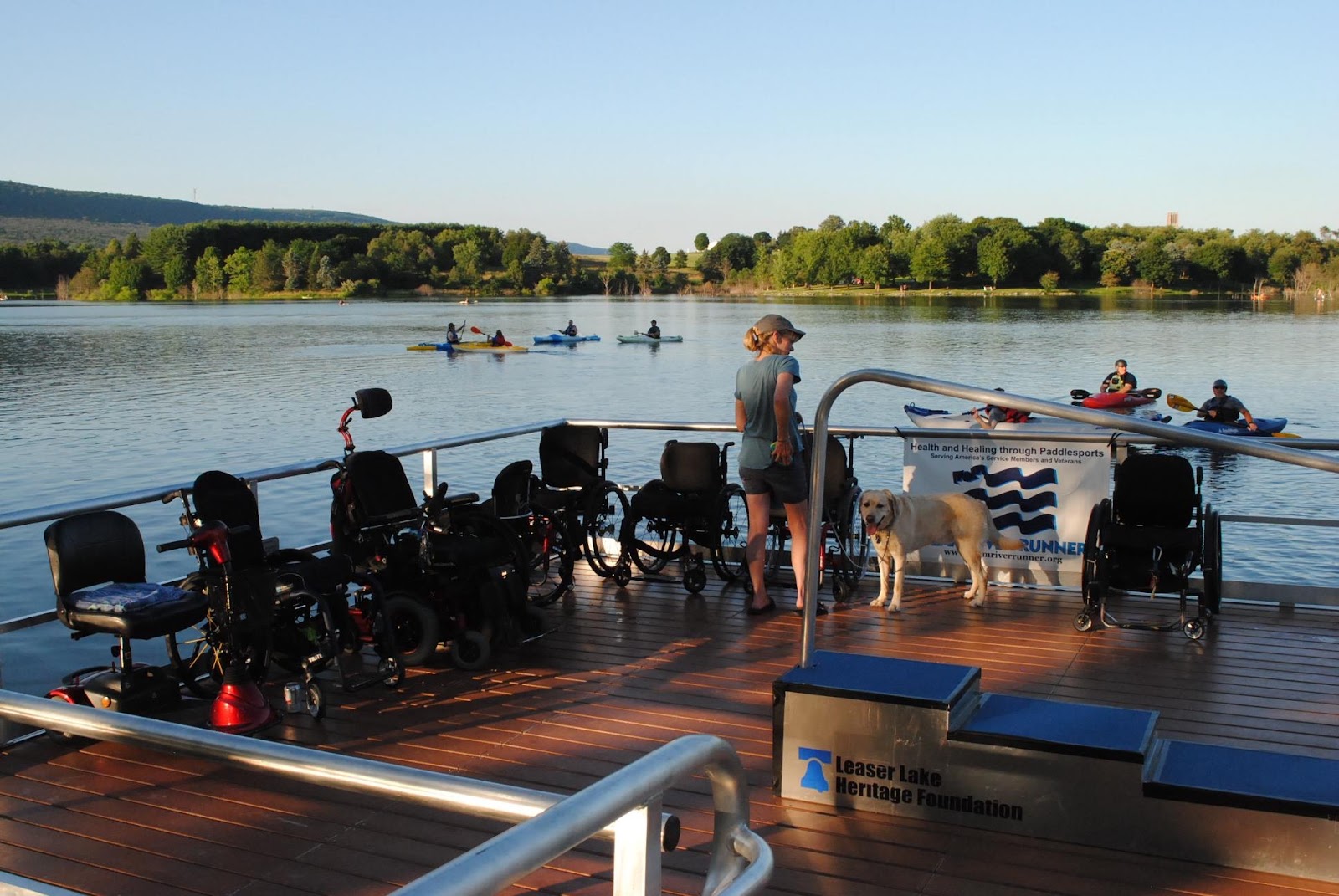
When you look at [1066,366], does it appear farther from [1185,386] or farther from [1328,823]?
[1328,823]

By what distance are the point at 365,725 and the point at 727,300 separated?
149 meters

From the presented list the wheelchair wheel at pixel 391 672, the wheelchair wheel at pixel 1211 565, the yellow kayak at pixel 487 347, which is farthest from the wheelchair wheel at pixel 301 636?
the yellow kayak at pixel 487 347

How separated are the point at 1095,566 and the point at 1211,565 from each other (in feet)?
2.01

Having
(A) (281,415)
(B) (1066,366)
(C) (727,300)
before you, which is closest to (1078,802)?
(A) (281,415)

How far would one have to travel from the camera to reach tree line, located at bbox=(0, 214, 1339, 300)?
13025cm

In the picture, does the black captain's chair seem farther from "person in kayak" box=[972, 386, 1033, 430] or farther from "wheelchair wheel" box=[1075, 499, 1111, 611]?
"person in kayak" box=[972, 386, 1033, 430]

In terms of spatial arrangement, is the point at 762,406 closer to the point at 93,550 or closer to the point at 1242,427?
the point at 93,550

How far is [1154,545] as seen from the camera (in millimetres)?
6383

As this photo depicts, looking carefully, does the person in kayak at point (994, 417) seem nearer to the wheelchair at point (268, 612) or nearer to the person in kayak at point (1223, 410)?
the person in kayak at point (1223, 410)

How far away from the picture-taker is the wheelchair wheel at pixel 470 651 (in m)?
5.79

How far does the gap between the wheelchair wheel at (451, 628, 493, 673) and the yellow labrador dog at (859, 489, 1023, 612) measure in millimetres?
2389

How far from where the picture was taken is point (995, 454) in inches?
301

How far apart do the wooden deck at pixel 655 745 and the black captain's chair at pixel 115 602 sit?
27cm

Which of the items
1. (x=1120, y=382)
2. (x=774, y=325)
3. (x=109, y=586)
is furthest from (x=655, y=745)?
(x=1120, y=382)
